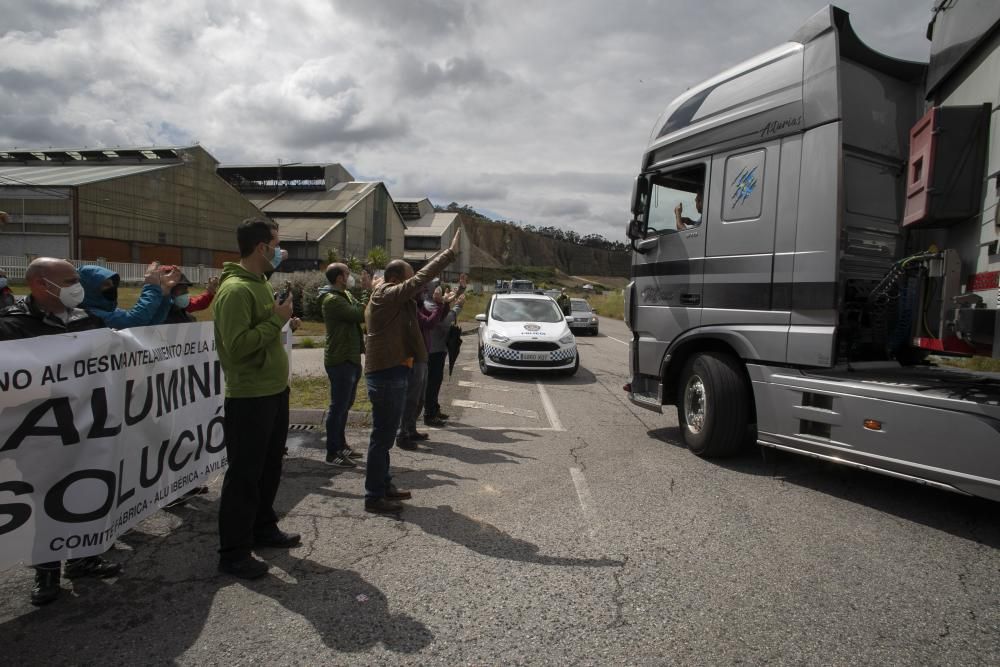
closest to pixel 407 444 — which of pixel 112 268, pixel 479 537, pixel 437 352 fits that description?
pixel 437 352

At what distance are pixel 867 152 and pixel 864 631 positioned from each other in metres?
3.99

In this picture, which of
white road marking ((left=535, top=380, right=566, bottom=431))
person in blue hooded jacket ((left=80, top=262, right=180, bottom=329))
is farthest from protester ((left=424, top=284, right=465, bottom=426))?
person in blue hooded jacket ((left=80, top=262, right=180, bottom=329))

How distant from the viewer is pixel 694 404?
5.83 m

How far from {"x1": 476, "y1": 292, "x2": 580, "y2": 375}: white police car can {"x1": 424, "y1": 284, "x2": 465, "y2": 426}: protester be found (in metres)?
3.83

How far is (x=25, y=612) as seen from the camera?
2.83 meters

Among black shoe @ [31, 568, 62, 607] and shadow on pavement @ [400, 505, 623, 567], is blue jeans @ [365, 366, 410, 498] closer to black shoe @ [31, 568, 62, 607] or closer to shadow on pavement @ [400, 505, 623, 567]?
shadow on pavement @ [400, 505, 623, 567]

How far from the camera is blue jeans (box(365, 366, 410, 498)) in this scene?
413 centimetres

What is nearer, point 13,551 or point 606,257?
point 13,551

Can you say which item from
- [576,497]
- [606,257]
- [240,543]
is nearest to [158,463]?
[240,543]

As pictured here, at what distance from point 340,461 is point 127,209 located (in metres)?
45.0

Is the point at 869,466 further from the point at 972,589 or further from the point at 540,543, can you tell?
the point at 540,543

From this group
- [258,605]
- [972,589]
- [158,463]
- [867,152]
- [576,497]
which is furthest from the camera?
[867,152]

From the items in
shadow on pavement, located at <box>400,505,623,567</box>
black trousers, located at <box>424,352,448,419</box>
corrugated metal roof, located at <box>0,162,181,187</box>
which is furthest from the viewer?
corrugated metal roof, located at <box>0,162,181,187</box>

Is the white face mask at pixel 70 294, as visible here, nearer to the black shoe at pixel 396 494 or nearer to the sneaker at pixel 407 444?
the black shoe at pixel 396 494
